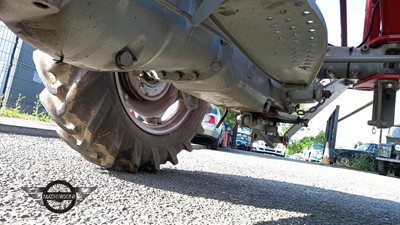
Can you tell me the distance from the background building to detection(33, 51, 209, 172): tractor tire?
3.51 m

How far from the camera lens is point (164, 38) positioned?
118cm

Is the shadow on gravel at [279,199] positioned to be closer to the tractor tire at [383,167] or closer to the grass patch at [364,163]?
the tractor tire at [383,167]

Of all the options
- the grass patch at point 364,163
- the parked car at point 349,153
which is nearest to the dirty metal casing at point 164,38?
the grass patch at point 364,163

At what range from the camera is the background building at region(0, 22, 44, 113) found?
637cm

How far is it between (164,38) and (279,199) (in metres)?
1.80

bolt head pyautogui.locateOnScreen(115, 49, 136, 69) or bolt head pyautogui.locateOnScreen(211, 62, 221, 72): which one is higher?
bolt head pyautogui.locateOnScreen(211, 62, 221, 72)

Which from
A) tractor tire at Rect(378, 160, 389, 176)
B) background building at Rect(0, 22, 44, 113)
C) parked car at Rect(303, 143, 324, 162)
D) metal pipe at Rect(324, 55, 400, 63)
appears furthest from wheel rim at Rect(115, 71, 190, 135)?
parked car at Rect(303, 143, 324, 162)

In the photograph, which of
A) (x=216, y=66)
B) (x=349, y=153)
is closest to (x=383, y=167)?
(x=349, y=153)

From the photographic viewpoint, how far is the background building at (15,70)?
6.37 metres

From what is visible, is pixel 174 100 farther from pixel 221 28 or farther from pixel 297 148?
pixel 297 148

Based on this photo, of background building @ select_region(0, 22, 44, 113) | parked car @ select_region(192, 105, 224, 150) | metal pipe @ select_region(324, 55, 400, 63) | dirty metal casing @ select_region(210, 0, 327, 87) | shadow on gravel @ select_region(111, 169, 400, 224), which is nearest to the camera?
dirty metal casing @ select_region(210, 0, 327, 87)

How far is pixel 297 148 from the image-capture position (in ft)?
109

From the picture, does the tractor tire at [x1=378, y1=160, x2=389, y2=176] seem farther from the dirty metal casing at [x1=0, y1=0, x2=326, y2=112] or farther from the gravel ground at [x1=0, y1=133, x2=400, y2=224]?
the dirty metal casing at [x1=0, y1=0, x2=326, y2=112]

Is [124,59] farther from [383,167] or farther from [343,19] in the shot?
[383,167]
